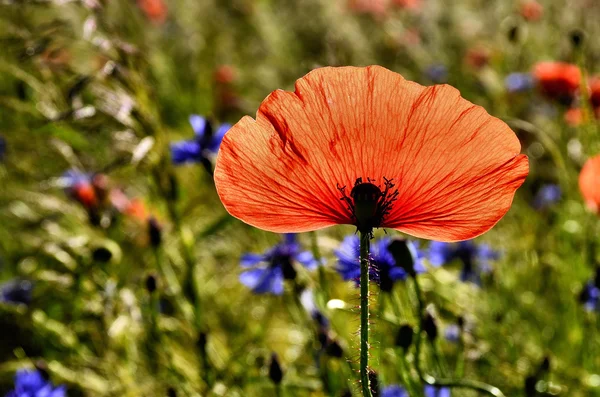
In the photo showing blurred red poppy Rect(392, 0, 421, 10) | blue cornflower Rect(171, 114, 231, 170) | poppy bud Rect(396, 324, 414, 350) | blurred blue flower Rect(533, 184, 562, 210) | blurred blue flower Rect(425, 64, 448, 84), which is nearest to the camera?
poppy bud Rect(396, 324, 414, 350)

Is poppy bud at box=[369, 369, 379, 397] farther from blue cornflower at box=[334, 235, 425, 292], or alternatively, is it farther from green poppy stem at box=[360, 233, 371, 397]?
blue cornflower at box=[334, 235, 425, 292]

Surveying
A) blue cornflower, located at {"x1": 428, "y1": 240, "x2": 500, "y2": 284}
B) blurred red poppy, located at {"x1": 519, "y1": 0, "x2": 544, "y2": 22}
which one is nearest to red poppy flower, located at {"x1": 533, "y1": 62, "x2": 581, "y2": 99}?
blurred red poppy, located at {"x1": 519, "y1": 0, "x2": 544, "y2": 22}

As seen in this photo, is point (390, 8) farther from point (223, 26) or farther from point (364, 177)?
point (364, 177)

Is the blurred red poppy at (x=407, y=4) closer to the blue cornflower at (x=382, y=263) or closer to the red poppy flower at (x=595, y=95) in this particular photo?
the red poppy flower at (x=595, y=95)

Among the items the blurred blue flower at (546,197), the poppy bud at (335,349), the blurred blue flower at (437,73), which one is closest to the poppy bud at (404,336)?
the poppy bud at (335,349)

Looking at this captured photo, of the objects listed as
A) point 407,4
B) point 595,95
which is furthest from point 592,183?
point 407,4
